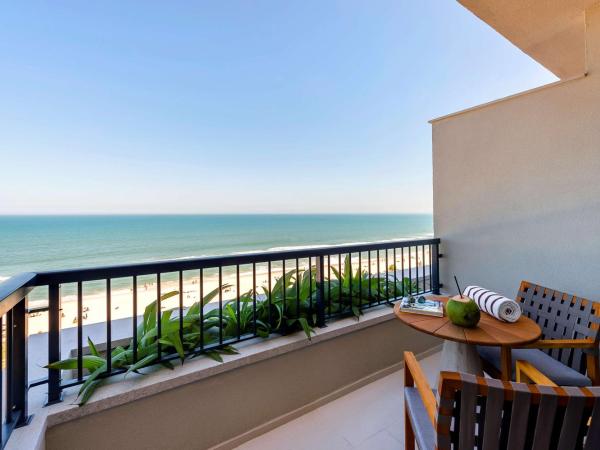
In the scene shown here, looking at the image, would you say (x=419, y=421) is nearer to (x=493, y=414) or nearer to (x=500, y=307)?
(x=493, y=414)

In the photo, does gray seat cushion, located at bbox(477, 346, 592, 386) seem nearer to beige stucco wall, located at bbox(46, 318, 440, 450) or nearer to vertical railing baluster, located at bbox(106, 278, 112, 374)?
beige stucco wall, located at bbox(46, 318, 440, 450)

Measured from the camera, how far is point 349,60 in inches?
311

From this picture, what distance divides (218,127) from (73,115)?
24.3ft

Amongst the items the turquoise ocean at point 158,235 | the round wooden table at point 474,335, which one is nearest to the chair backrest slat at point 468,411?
the round wooden table at point 474,335

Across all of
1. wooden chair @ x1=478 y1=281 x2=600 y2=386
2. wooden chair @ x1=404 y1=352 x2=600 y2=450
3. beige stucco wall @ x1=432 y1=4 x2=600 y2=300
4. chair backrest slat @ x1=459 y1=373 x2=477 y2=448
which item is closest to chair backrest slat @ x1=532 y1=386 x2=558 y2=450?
wooden chair @ x1=404 y1=352 x2=600 y2=450

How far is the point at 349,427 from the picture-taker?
178 centimetres

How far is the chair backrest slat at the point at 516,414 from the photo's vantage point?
0.65m

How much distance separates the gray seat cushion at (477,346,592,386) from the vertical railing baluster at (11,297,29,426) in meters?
A: 2.61

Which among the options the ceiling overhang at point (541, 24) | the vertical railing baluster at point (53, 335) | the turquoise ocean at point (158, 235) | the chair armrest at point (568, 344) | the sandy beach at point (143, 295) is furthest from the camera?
the turquoise ocean at point (158, 235)

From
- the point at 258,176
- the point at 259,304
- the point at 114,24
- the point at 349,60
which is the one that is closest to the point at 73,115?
the point at 114,24

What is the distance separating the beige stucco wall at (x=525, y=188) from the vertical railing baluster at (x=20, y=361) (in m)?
3.67

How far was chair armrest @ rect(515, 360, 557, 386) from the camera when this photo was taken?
1.45 metres

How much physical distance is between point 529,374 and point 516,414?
1204 mm

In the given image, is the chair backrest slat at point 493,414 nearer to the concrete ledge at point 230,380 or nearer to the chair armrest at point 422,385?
the chair armrest at point 422,385
